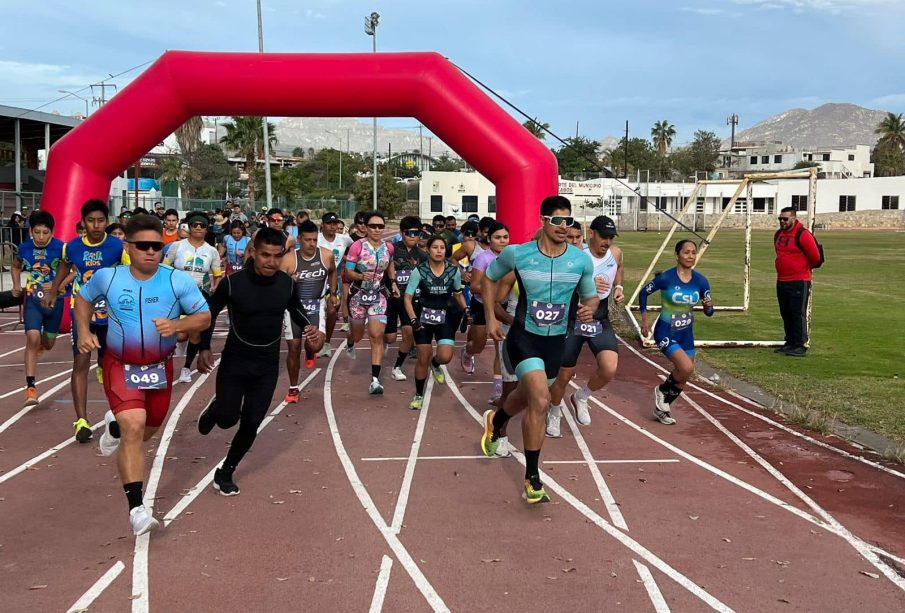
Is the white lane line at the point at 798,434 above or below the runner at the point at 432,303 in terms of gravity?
below

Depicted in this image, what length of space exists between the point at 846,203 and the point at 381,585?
80176 millimetres

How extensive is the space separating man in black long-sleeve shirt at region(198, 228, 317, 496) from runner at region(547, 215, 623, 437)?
282cm

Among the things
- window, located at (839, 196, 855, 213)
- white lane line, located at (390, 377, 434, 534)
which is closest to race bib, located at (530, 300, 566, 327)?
white lane line, located at (390, 377, 434, 534)

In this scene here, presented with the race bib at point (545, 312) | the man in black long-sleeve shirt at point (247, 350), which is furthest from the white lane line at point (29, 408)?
the race bib at point (545, 312)

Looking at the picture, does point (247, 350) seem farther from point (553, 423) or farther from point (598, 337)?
point (598, 337)

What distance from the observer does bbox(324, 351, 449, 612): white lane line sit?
4.61 meters

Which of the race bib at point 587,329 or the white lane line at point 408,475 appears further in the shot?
the race bib at point 587,329

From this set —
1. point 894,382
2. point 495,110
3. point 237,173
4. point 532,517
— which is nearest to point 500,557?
point 532,517

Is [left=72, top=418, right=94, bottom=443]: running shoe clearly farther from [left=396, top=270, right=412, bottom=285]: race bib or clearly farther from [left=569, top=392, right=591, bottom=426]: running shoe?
[left=569, top=392, right=591, bottom=426]: running shoe

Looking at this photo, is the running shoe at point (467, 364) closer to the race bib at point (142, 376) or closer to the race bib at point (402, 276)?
the race bib at point (402, 276)

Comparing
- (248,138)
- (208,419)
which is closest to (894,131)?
(248,138)

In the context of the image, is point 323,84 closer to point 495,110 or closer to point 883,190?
point 495,110

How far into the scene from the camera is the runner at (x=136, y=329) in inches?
210

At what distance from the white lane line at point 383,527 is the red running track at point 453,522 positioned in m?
0.02
